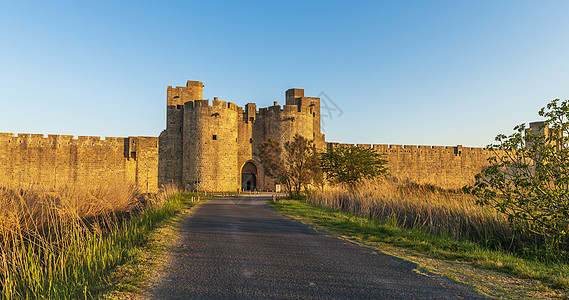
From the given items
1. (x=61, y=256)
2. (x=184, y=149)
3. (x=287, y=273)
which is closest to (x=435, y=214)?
(x=287, y=273)

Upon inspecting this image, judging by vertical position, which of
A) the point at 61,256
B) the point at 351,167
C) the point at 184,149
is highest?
the point at 184,149

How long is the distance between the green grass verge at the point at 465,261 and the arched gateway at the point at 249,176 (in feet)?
91.1

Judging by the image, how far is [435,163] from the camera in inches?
1620

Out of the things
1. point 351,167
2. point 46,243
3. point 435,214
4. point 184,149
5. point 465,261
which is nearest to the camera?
point 46,243

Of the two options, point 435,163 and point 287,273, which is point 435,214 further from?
point 435,163

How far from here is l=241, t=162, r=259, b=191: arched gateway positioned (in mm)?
36438

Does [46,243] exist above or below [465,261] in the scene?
above

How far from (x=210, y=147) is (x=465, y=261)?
28494 millimetres

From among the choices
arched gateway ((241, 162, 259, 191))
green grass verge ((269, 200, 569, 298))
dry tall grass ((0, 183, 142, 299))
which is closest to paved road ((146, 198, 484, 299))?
green grass verge ((269, 200, 569, 298))

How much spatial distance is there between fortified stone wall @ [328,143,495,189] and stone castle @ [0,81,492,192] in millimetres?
2683

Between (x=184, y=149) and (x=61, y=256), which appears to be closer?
(x=61, y=256)

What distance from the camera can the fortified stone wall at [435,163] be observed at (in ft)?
131

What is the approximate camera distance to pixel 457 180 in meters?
41.6

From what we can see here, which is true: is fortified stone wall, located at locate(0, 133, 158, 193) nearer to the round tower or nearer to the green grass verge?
the round tower
